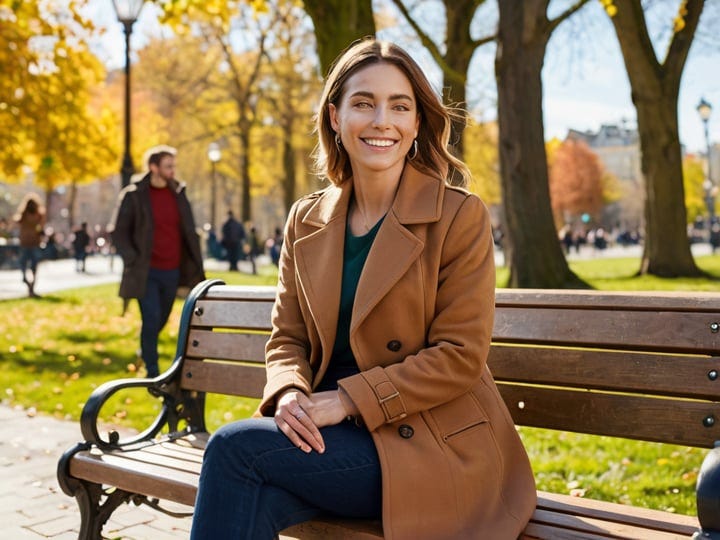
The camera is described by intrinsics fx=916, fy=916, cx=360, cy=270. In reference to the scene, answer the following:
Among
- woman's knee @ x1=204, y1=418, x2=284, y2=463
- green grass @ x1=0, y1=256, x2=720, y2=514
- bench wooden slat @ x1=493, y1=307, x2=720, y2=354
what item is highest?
bench wooden slat @ x1=493, y1=307, x2=720, y2=354

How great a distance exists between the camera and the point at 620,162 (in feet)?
403

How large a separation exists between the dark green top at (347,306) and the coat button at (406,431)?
353mm

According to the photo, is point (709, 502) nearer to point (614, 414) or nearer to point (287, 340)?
point (614, 414)

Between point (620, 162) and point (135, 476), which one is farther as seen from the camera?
point (620, 162)

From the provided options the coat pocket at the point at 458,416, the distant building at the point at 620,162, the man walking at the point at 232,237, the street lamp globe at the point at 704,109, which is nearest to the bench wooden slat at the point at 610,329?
the coat pocket at the point at 458,416

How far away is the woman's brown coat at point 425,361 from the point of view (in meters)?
2.59

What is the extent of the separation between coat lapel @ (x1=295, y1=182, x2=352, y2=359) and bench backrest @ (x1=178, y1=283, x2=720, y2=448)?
67cm

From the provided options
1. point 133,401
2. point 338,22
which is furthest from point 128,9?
point 133,401

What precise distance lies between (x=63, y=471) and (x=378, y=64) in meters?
2.02

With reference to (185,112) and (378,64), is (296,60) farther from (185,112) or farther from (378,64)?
(378,64)

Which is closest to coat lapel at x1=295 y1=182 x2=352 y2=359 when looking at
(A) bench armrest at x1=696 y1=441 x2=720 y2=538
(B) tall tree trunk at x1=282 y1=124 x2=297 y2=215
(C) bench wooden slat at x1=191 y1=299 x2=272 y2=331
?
(C) bench wooden slat at x1=191 y1=299 x2=272 y2=331

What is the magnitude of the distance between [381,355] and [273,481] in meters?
0.55

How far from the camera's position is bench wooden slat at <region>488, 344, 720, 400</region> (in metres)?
2.88

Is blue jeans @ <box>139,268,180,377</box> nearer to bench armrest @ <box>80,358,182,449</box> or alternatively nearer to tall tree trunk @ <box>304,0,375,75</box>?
tall tree trunk @ <box>304,0,375,75</box>
